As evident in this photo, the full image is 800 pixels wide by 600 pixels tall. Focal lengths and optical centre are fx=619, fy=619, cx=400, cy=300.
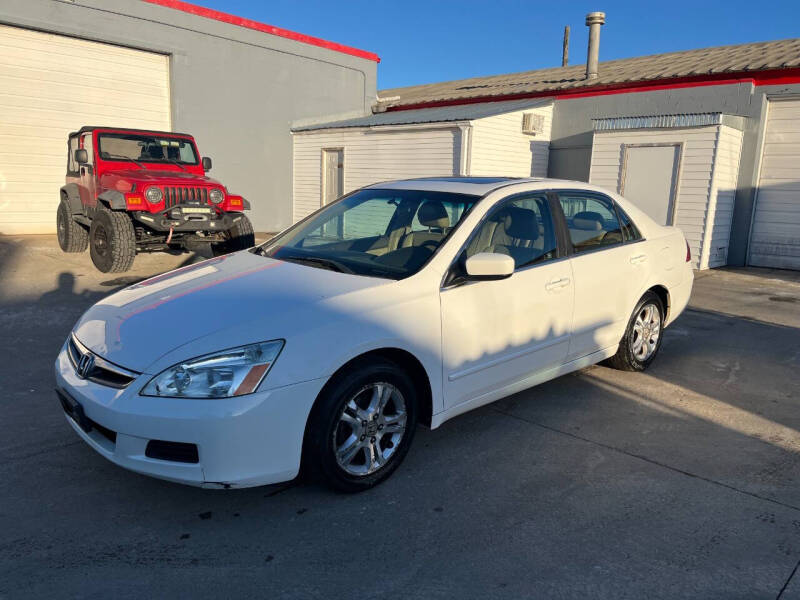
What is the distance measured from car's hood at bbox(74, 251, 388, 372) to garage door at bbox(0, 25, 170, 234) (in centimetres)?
1128

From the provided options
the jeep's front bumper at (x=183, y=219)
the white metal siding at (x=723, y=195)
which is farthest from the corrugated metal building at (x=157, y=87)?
the white metal siding at (x=723, y=195)

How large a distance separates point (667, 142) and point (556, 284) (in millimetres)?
8802

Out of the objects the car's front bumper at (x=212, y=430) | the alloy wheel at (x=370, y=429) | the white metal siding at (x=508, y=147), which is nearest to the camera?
the car's front bumper at (x=212, y=430)

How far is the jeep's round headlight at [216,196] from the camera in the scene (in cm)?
906

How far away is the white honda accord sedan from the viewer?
2.70m

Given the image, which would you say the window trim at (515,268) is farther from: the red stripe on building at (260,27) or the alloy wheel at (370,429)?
the red stripe on building at (260,27)

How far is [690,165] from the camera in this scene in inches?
442

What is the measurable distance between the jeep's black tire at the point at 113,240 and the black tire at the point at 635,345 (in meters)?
6.50

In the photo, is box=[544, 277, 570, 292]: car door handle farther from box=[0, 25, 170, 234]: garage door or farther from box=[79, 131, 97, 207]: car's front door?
box=[0, 25, 170, 234]: garage door

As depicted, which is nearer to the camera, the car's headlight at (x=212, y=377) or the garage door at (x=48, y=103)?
the car's headlight at (x=212, y=377)

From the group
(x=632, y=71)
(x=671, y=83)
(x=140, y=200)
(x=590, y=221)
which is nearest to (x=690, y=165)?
(x=671, y=83)

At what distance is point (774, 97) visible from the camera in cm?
1134

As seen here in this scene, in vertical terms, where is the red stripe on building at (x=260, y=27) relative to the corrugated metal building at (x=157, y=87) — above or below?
above

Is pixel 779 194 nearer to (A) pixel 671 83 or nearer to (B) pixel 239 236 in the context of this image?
(A) pixel 671 83
